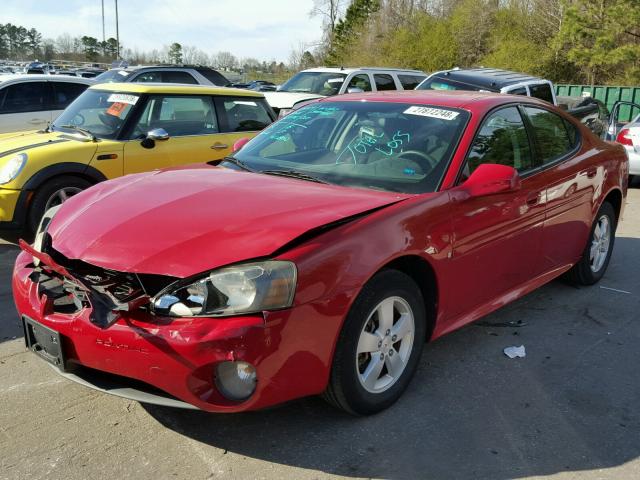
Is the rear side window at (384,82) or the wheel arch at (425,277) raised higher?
the rear side window at (384,82)

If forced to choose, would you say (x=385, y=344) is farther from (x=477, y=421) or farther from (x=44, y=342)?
(x=44, y=342)

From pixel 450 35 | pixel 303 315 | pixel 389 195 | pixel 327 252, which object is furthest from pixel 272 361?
pixel 450 35

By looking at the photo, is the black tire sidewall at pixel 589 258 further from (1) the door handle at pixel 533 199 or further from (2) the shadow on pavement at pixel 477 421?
(1) the door handle at pixel 533 199

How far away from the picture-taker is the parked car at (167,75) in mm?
13586

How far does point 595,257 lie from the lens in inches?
216

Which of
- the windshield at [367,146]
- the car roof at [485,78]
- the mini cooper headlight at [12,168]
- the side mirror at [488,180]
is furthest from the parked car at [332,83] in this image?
the side mirror at [488,180]

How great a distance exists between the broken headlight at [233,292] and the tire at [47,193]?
13.3 feet

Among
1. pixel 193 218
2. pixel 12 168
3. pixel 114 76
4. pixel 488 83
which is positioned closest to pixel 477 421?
pixel 193 218

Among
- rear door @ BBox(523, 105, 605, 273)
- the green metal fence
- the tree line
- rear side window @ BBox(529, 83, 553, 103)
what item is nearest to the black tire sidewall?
rear door @ BBox(523, 105, 605, 273)

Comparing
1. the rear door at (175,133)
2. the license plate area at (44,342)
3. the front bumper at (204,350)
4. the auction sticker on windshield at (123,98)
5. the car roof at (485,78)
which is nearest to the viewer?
the front bumper at (204,350)

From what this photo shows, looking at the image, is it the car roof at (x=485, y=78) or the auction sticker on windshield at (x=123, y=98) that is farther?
the car roof at (x=485, y=78)

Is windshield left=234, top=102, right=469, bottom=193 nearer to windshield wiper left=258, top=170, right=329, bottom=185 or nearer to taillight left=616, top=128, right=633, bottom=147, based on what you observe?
windshield wiper left=258, top=170, right=329, bottom=185

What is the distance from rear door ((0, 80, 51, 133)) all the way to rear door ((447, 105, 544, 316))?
7927 mm

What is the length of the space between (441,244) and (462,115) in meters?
0.96
